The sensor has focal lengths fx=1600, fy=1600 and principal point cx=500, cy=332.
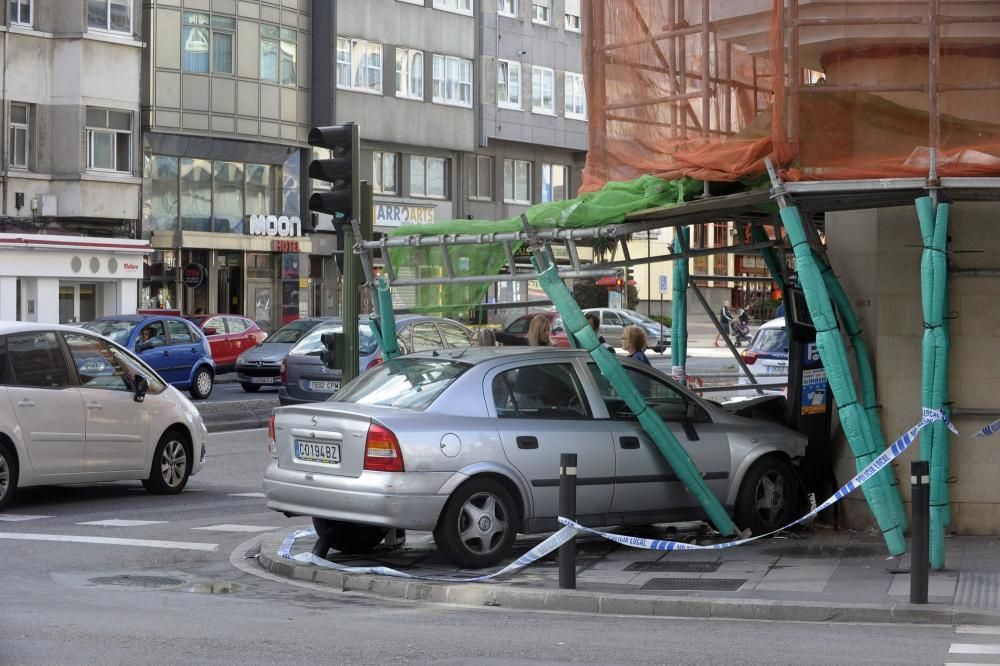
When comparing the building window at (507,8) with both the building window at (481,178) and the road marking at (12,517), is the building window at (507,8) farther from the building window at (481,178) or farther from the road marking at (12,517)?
the road marking at (12,517)

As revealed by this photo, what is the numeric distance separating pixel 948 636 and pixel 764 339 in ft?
52.5

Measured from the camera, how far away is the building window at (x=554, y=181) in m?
59.2

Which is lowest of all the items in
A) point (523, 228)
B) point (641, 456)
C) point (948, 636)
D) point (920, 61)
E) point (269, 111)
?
point (948, 636)

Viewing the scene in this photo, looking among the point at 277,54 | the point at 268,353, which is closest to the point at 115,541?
the point at 268,353

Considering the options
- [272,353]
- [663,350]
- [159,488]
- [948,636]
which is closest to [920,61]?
[948,636]

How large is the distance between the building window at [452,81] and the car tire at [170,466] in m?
38.3

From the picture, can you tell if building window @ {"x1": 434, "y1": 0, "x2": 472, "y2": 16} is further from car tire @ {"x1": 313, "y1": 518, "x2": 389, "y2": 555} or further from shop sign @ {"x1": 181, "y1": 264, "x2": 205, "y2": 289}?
car tire @ {"x1": 313, "y1": 518, "x2": 389, "y2": 555}

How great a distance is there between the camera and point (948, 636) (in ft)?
28.7

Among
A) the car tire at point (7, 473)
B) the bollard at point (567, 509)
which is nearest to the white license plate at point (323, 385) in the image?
the car tire at point (7, 473)

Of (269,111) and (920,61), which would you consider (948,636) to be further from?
(269,111)

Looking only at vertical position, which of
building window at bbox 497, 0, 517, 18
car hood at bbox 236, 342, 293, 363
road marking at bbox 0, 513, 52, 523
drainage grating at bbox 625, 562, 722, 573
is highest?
building window at bbox 497, 0, 517, 18

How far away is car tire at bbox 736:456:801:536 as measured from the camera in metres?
12.4

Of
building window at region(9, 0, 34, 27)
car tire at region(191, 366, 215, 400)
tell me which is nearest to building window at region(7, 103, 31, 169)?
building window at region(9, 0, 34, 27)

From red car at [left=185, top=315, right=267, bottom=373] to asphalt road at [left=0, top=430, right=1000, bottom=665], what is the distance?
74.7 feet
